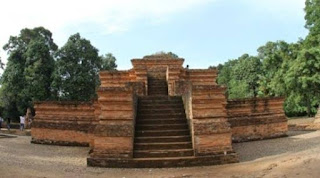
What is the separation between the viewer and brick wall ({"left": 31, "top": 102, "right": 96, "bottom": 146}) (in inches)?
518

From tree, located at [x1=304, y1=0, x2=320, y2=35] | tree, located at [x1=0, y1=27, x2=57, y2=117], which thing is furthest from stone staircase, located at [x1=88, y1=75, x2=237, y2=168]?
tree, located at [x1=0, y1=27, x2=57, y2=117]

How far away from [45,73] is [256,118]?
74.7 feet

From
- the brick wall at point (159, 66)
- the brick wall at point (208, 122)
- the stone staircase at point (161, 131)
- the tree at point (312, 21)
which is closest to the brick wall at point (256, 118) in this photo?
the brick wall at point (159, 66)

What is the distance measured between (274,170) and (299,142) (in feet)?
16.0

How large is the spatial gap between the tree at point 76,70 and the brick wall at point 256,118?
774 inches

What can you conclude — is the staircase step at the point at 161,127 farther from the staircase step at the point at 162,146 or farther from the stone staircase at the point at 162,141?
the staircase step at the point at 162,146

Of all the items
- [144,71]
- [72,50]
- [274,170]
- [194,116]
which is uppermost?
[72,50]

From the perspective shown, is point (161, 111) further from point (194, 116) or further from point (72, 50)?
point (72, 50)

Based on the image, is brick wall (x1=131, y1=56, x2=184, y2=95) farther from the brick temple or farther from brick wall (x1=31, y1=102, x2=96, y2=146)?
brick wall (x1=31, y1=102, x2=96, y2=146)

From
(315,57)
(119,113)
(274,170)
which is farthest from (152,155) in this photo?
(315,57)

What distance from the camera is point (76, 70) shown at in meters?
31.3

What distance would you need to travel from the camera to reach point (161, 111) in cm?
1080

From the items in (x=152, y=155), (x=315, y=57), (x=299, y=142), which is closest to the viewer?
(x=152, y=155)

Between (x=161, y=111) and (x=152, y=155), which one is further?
(x=161, y=111)
